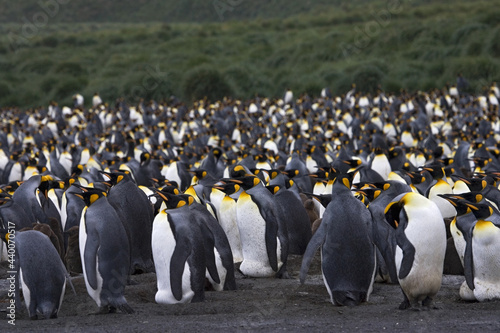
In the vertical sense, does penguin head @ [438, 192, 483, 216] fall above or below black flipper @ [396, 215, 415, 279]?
above

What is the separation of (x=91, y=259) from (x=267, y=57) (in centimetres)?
2995

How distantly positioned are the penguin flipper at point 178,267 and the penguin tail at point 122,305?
34 cm

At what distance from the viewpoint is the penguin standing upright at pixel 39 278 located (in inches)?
177

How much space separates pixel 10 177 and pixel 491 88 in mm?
15378

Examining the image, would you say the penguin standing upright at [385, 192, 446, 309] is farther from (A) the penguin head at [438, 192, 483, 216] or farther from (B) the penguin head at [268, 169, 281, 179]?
(B) the penguin head at [268, 169, 281, 179]

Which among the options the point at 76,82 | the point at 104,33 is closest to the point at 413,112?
the point at 76,82

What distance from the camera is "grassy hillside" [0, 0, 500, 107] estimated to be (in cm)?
2647

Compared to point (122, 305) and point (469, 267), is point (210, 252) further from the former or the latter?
point (469, 267)

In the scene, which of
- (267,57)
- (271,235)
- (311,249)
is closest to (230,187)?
(271,235)

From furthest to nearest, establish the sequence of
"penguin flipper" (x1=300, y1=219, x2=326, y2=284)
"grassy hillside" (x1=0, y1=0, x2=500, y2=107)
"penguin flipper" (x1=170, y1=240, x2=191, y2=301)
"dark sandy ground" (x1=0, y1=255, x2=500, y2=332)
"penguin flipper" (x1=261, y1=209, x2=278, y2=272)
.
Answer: "grassy hillside" (x1=0, y1=0, x2=500, y2=107)
"penguin flipper" (x1=261, y1=209, x2=278, y2=272)
"penguin flipper" (x1=170, y1=240, x2=191, y2=301)
"penguin flipper" (x1=300, y1=219, x2=326, y2=284)
"dark sandy ground" (x1=0, y1=255, x2=500, y2=332)


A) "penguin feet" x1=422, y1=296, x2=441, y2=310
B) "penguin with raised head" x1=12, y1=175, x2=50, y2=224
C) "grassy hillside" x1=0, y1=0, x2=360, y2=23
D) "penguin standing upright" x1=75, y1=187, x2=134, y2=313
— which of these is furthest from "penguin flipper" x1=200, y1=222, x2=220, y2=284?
"grassy hillside" x1=0, y1=0, x2=360, y2=23

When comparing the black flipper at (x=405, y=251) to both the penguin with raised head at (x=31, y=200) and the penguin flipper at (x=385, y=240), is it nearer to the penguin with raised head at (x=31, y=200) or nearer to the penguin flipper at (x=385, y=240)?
the penguin flipper at (x=385, y=240)

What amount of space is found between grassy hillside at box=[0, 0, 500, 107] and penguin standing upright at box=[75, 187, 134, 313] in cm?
2089

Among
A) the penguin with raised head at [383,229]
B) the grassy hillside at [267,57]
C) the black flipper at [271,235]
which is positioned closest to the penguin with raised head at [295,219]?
the black flipper at [271,235]
